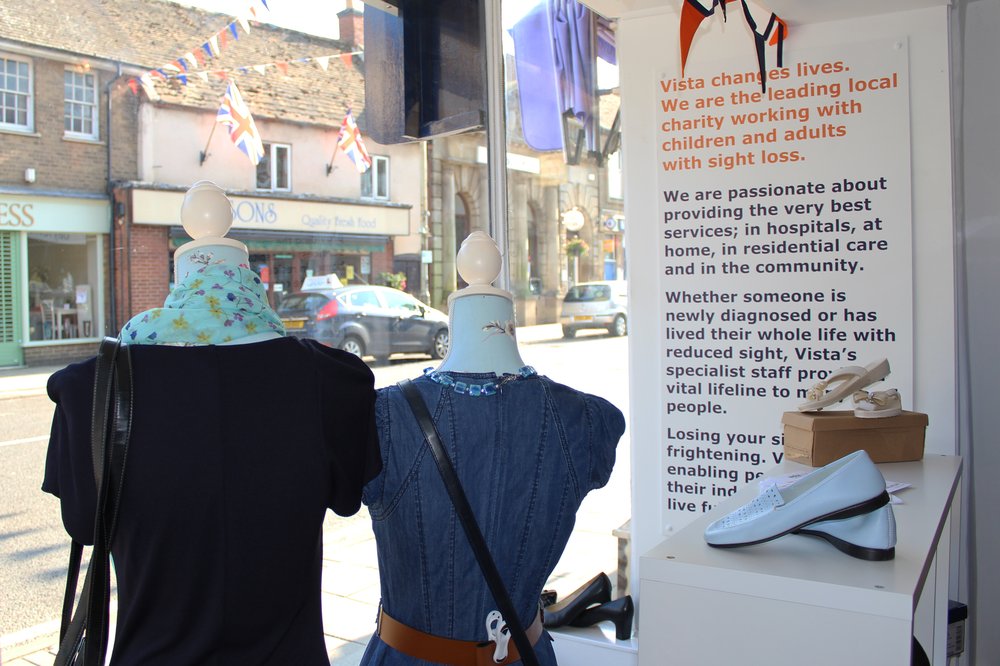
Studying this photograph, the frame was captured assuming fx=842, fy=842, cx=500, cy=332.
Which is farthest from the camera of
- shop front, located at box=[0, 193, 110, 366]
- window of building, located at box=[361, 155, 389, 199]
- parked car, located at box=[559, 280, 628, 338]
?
window of building, located at box=[361, 155, 389, 199]

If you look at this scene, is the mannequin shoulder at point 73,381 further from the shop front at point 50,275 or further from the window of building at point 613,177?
the shop front at point 50,275

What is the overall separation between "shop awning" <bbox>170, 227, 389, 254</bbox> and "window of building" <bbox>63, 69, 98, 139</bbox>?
1.97m

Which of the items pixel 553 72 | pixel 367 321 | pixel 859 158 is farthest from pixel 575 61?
pixel 367 321

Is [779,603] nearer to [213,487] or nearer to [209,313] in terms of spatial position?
[213,487]

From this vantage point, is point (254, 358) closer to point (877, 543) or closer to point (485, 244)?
point (485, 244)

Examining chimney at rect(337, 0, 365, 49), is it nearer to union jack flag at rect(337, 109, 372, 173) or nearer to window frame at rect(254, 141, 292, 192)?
union jack flag at rect(337, 109, 372, 173)

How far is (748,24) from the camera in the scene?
7.54 ft

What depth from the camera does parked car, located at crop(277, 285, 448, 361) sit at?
11750mm

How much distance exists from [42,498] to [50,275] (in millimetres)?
8599

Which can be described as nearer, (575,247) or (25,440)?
(25,440)

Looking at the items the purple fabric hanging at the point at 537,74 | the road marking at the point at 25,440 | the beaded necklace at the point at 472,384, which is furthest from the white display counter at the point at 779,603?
the road marking at the point at 25,440

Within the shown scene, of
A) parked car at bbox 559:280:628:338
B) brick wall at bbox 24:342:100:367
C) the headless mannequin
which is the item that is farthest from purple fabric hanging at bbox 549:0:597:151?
brick wall at bbox 24:342:100:367

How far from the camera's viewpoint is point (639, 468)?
8.99 feet

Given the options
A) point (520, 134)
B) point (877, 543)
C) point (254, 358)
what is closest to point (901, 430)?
point (877, 543)
